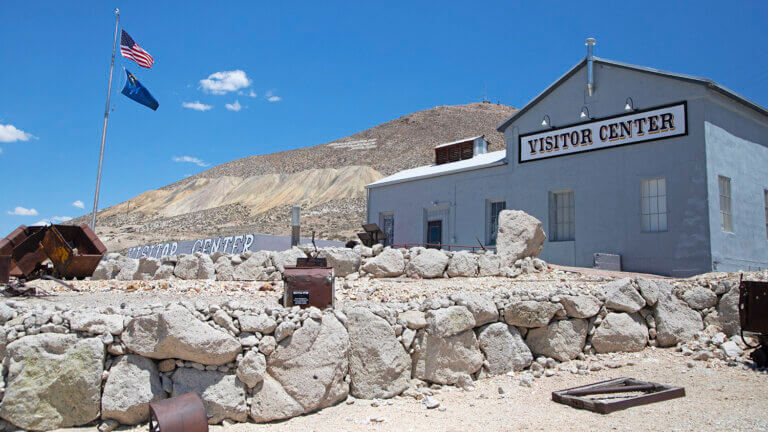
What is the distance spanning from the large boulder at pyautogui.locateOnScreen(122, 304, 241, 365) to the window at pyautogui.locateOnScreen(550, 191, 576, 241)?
42.4 ft

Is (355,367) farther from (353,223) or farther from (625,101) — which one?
(353,223)

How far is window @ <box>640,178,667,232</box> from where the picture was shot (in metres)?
14.5

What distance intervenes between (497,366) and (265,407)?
11.3ft

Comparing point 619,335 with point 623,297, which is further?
point 623,297

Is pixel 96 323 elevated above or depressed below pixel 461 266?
below

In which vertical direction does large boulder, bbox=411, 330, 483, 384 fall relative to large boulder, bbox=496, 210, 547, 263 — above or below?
below

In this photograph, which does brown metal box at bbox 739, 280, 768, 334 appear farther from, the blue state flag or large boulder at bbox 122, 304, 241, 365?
the blue state flag

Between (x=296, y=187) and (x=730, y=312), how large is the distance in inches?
2329

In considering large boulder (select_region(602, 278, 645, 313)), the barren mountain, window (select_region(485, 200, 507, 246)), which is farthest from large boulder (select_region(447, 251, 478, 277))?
the barren mountain

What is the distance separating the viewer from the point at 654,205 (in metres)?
14.7

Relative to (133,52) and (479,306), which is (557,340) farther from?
(133,52)

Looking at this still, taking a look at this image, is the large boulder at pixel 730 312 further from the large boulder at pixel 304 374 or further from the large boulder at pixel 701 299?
the large boulder at pixel 304 374

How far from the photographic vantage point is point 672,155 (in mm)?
14367

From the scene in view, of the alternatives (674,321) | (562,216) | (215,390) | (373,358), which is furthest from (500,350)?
(562,216)
